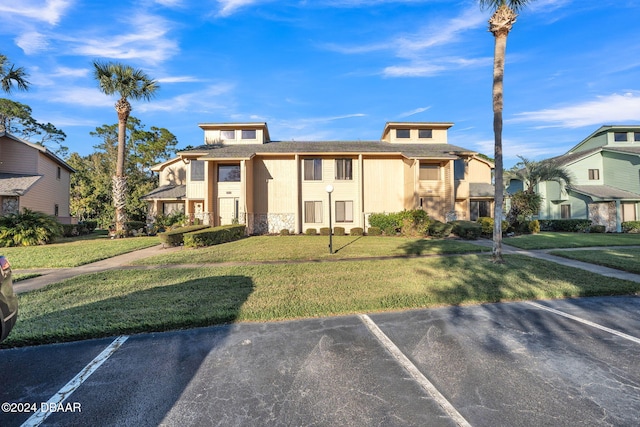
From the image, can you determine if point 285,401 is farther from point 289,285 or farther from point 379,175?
point 379,175

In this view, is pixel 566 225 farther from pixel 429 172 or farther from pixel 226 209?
pixel 226 209

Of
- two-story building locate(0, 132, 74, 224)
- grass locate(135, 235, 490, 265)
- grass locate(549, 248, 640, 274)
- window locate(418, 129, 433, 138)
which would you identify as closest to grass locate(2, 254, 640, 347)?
grass locate(135, 235, 490, 265)

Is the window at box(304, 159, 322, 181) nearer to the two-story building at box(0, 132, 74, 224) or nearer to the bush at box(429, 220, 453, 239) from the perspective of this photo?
the bush at box(429, 220, 453, 239)

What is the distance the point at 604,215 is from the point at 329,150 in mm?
23795

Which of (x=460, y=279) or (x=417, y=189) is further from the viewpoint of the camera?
(x=417, y=189)

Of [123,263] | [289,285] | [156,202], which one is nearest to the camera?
[289,285]

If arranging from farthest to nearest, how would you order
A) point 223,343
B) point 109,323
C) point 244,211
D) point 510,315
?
point 244,211 → point 510,315 → point 109,323 → point 223,343

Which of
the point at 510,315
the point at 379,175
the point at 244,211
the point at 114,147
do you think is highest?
the point at 114,147

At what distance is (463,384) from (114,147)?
149 ft

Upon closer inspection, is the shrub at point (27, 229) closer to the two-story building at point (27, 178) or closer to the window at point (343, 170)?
the two-story building at point (27, 178)

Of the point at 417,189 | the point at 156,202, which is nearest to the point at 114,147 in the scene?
the point at 156,202

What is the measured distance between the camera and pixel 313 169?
834 inches

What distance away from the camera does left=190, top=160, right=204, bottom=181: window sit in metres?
21.1

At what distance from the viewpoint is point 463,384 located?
115 inches
